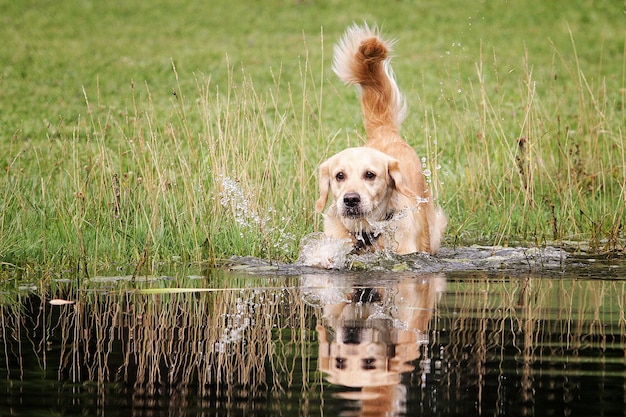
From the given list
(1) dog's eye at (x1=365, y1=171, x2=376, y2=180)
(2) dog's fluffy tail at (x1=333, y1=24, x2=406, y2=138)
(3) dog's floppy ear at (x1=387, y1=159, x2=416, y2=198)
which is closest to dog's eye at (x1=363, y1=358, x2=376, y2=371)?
(1) dog's eye at (x1=365, y1=171, x2=376, y2=180)

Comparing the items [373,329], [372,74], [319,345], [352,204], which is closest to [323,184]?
[352,204]

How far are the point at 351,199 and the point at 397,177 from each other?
1.68 feet

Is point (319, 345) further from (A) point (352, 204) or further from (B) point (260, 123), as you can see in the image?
(B) point (260, 123)

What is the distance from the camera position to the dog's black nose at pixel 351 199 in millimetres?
7273

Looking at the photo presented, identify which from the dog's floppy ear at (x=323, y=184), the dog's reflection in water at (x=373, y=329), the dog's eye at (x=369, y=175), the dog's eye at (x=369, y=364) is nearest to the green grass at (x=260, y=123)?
the dog's floppy ear at (x=323, y=184)

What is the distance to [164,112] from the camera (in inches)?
612

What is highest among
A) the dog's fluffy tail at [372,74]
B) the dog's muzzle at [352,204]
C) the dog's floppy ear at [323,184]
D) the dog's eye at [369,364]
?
the dog's fluffy tail at [372,74]

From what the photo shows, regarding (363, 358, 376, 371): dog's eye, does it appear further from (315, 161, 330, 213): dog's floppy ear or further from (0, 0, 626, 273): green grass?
(315, 161, 330, 213): dog's floppy ear

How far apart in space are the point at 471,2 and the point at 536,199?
18173 mm

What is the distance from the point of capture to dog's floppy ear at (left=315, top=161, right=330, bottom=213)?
25.5 ft

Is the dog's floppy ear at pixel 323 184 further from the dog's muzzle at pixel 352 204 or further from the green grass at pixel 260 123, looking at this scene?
the dog's muzzle at pixel 352 204

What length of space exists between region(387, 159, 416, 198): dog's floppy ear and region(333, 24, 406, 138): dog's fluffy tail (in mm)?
1058

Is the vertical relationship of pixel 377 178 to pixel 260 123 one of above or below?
below

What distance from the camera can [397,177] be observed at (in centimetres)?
764
